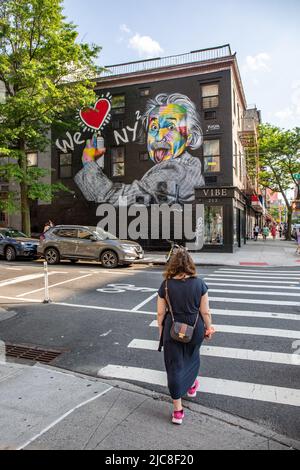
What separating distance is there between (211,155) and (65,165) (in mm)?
10646

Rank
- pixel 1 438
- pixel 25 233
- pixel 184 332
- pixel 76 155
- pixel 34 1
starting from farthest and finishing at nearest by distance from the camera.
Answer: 1. pixel 76 155
2. pixel 25 233
3. pixel 34 1
4. pixel 184 332
5. pixel 1 438

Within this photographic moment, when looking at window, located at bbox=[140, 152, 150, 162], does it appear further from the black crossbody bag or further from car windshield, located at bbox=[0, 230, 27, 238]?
the black crossbody bag

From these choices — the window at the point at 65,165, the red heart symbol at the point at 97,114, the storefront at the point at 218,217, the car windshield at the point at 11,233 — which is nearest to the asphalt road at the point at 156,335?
the car windshield at the point at 11,233

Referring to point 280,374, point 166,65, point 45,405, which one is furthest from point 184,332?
point 166,65

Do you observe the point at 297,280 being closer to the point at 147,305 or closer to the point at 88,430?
the point at 147,305

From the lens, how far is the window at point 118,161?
2491cm

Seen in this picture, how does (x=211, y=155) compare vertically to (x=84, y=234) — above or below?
above

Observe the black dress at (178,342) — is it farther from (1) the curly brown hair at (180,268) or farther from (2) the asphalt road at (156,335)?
(2) the asphalt road at (156,335)

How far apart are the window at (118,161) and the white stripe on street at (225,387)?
2092 centimetres

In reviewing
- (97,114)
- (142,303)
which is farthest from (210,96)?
(142,303)

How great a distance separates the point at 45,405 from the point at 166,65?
2409cm

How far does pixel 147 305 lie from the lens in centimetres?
864

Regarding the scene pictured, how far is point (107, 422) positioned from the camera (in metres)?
3.46

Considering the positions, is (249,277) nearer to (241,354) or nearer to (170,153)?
(241,354)
